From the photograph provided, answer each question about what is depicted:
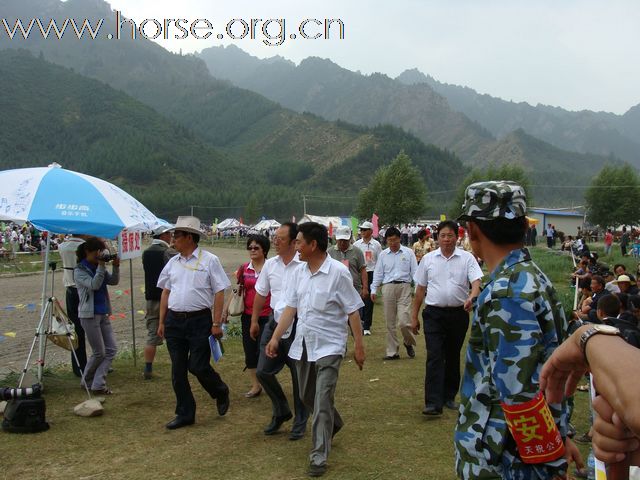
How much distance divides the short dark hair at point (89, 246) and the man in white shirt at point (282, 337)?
2.00 metres

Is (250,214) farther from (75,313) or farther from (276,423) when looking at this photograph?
(276,423)

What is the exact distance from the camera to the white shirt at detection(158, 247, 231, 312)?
6.05 m

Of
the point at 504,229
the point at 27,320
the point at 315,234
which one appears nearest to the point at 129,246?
the point at 315,234

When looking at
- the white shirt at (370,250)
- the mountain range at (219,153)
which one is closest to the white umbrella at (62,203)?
the white shirt at (370,250)

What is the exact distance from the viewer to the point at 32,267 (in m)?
Answer: 25.0

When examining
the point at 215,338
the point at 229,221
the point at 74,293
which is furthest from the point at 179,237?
the point at 229,221

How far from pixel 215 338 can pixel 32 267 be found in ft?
69.9

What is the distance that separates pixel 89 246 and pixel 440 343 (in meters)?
3.88

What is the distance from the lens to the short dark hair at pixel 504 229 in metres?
2.54

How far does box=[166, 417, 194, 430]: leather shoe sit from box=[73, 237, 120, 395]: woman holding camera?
142cm

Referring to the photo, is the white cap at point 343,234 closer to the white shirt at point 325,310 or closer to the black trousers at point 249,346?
the black trousers at point 249,346

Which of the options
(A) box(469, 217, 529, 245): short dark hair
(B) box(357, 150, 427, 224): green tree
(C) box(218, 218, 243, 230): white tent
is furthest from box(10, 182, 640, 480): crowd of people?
(B) box(357, 150, 427, 224): green tree

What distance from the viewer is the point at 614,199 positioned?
5628 cm

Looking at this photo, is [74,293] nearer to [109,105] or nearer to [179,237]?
[179,237]
